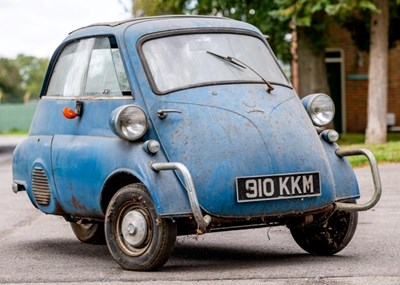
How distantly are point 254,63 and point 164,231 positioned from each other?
170 centimetres

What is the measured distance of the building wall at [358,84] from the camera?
36.3 m

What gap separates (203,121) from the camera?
8656mm

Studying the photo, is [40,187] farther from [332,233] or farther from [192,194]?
[332,233]

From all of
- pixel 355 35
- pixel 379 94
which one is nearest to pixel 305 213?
pixel 379 94

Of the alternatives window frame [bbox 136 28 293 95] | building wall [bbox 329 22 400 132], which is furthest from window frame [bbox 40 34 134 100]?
building wall [bbox 329 22 400 132]

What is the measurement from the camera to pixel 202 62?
9188 mm

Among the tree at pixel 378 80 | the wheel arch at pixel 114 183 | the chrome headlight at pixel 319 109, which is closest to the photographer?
the wheel arch at pixel 114 183

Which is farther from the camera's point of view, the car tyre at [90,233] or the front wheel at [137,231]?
the car tyre at [90,233]

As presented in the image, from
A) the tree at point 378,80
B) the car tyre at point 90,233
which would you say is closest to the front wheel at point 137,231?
the car tyre at point 90,233

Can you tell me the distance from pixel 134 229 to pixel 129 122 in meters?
0.71

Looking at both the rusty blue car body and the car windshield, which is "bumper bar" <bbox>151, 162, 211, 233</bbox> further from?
the car windshield

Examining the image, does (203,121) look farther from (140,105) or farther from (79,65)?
(79,65)

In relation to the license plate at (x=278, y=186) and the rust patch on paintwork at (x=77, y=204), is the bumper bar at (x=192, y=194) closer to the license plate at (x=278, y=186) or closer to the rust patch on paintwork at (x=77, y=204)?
the license plate at (x=278, y=186)

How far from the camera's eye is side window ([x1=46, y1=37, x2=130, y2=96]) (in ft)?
30.5
